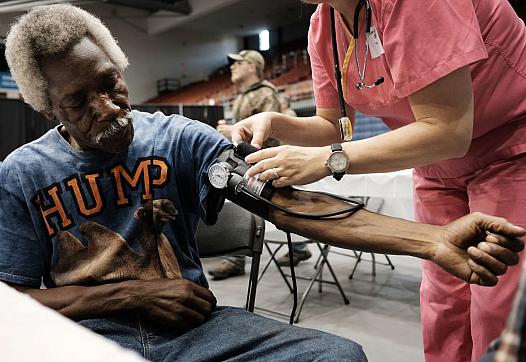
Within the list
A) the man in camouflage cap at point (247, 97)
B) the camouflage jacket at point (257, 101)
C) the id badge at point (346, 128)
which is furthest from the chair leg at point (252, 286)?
the camouflage jacket at point (257, 101)

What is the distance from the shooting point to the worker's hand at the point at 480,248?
0.66 m

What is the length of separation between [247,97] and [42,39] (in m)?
2.86

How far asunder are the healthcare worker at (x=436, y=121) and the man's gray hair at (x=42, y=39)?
43 centimetres

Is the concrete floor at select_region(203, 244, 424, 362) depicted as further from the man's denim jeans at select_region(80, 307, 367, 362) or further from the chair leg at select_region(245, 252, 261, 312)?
the man's denim jeans at select_region(80, 307, 367, 362)

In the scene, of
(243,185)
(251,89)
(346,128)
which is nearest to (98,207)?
(243,185)

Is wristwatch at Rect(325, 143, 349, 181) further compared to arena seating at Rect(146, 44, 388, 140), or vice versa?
arena seating at Rect(146, 44, 388, 140)

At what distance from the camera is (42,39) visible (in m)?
1.06

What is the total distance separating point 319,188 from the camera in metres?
3.68

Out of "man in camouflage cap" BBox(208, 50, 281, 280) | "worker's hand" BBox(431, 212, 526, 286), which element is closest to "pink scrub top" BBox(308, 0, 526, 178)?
"worker's hand" BBox(431, 212, 526, 286)

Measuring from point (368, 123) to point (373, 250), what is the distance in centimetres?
682

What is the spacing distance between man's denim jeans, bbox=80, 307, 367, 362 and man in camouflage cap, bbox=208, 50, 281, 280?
8.04 feet

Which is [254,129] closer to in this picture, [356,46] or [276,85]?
[356,46]

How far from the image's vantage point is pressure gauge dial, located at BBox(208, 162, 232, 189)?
1050mm

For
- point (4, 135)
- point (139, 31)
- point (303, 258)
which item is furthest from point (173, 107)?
point (139, 31)
